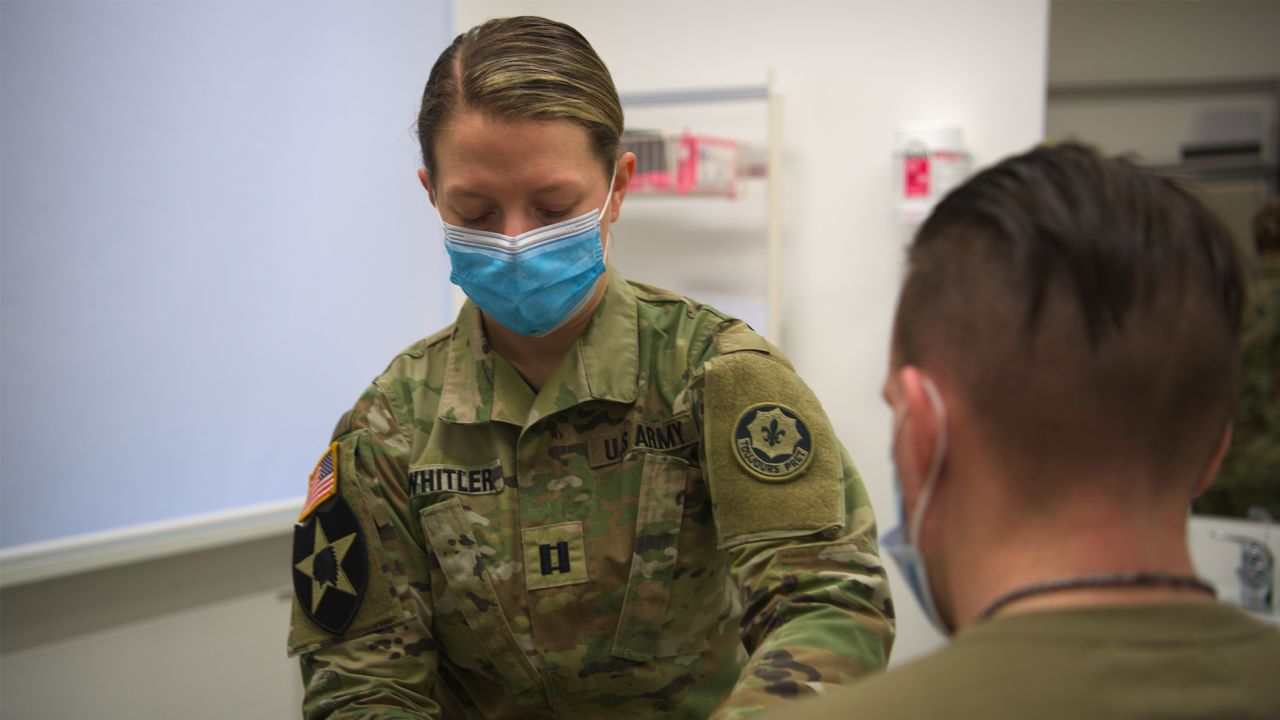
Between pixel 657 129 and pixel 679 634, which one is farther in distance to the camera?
pixel 657 129

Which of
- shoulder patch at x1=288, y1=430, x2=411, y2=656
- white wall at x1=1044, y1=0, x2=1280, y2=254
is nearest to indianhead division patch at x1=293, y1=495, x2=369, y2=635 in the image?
shoulder patch at x1=288, y1=430, x2=411, y2=656

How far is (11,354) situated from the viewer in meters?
1.59

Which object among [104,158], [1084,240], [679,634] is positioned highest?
[104,158]

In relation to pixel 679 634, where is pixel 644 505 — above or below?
above

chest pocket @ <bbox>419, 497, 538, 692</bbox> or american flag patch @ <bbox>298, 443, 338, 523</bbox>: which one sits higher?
american flag patch @ <bbox>298, 443, 338, 523</bbox>

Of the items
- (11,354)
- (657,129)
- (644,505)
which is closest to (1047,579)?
(644,505)

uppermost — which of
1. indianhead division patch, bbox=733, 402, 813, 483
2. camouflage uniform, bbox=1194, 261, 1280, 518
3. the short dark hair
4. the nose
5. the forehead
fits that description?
the forehead

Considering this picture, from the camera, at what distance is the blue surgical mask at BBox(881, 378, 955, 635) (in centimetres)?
66

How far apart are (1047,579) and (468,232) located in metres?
0.77

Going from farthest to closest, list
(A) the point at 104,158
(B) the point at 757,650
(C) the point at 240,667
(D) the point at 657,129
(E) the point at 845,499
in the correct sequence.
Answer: (D) the point at 657,129, (C) the point at 240,667, (A) the point at 104,158, (E) the point at 845,499, (B) the point at 757,650

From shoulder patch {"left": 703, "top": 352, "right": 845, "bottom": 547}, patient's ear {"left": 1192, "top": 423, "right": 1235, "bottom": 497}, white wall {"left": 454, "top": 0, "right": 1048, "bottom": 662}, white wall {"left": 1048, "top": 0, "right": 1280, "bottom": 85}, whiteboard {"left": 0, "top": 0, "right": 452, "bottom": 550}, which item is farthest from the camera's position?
white wall {"left": 454, "top": 0, "right": 1048, "bottom": 662}

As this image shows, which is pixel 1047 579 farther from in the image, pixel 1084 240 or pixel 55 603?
pixel 55 603

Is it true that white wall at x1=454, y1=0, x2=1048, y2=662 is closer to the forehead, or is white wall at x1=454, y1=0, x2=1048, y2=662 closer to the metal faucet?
the metal faucet

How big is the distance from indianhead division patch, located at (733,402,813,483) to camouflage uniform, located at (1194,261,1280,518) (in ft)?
4.00
